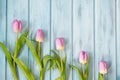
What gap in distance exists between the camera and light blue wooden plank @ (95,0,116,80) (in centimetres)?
118

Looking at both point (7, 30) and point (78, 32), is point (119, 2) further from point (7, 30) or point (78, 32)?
point (7, 30)

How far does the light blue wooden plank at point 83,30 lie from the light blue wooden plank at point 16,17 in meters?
0.22

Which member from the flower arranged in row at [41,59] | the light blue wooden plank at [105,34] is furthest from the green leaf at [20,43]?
the light blue wooden plank at [105,34]

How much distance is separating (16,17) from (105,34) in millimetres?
413

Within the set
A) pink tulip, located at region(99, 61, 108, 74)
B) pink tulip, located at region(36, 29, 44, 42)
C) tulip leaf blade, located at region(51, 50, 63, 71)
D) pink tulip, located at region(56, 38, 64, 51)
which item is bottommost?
pink tulip, located at region(99, 61, 108, 74)

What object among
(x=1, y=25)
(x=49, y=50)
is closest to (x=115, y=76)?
(x=49, y=50)

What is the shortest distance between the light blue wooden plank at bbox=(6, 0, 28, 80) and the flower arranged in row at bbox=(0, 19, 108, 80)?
2 centimetres

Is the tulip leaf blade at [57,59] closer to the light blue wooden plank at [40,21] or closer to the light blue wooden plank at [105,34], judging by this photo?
the light blue wooden plank at [40,21]

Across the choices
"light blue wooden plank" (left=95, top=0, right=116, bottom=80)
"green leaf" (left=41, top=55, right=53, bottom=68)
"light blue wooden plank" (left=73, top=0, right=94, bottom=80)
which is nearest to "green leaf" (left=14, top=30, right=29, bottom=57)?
"green leaf" (left=41, top=55, right=53, bottom=68)

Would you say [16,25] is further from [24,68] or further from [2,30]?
[24,68]

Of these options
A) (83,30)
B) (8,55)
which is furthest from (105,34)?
(8,55)

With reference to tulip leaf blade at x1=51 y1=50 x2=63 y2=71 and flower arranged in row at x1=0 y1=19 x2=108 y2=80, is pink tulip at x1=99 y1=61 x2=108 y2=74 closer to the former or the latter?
flower arranged in row at x1=0 y1=19 x2=108 y2=80

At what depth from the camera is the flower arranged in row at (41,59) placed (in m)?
1.05

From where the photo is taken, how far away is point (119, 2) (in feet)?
3.96
